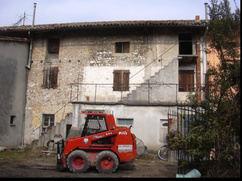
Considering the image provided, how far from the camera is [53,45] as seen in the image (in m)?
22.3

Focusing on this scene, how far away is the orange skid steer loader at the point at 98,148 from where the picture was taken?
38.1ft

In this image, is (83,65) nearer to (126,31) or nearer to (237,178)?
(126,31)

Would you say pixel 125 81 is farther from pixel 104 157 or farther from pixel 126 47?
pixel 104 157

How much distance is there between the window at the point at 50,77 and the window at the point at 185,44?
8627mm

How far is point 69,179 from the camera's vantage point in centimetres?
963

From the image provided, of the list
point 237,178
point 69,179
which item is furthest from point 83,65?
point 237,178

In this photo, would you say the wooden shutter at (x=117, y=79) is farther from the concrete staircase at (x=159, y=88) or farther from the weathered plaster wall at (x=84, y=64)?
the concrete staircase at (x=159, y=88)

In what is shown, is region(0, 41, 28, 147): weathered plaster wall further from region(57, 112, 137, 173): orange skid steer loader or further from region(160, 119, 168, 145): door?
region(160, 119, 168, 145): door

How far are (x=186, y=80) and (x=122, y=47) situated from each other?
15.7 ft

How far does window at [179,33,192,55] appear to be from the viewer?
2064 centimetres

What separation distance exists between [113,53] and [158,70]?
326cm

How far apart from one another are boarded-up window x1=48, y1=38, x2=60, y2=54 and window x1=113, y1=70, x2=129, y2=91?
15.8 feet

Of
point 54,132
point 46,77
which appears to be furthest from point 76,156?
point 46,77

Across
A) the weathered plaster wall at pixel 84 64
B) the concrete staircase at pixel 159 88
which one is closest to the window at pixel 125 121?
the concrete staircase at pixel 159 88
